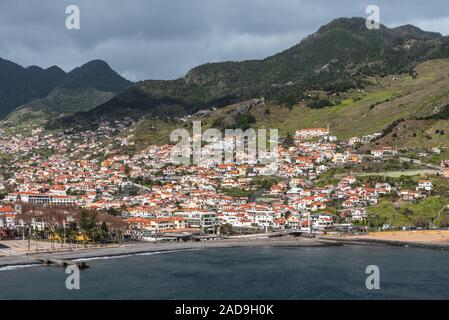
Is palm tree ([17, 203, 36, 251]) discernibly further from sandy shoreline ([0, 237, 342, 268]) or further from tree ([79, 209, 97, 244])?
sandy shoreline ([0, 237, 342, 268])

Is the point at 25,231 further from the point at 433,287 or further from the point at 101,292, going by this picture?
the point at 433,287

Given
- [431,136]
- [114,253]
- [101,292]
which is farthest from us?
[431,136]

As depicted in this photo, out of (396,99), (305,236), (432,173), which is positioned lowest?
(305,236)

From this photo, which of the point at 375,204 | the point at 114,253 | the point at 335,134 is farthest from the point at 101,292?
the point at 335,134

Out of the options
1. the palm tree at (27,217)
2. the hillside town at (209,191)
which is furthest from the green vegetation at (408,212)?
the palm tree at (27,217)

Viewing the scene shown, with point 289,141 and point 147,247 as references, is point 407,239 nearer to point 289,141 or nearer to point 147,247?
point 147,247

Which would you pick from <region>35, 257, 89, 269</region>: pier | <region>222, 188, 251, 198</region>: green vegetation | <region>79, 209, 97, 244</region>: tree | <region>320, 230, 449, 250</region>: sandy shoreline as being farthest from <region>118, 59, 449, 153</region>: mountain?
<region>35, 257, 89, 269</region>: pier

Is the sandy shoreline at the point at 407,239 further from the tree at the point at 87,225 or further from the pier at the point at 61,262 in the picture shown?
the pier at the point at 61,262
